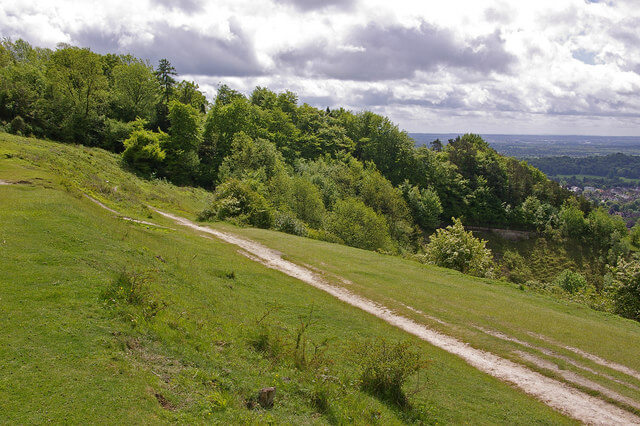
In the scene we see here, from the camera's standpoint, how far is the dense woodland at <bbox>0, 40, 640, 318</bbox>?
4416 cm

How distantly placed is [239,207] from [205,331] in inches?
1013

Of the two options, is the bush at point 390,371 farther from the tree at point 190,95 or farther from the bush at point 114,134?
A: the tree at point 190,95

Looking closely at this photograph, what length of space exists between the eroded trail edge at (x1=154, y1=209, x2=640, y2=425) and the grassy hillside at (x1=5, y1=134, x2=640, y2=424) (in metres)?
0.67

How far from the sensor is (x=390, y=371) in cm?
1182

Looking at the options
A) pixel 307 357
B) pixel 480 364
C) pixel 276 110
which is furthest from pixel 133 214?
pixel 276 110

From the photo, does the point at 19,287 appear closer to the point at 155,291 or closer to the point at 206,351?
the point at 155,291

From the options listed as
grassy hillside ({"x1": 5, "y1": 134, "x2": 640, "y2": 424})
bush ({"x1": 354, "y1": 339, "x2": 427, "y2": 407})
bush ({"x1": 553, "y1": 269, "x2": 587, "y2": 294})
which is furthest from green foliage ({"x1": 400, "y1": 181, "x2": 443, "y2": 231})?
bush ({"x1": 354, "y1": 339, "x2": 427, "y2": 407})

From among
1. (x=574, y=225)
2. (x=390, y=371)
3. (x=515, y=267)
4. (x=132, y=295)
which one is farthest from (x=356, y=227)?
(x=574, y=225)

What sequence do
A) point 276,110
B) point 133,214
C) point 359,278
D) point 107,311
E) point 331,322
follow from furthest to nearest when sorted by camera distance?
point 276,110 → point 133,214 → point 359,278 → point 331,322 → point 107,311

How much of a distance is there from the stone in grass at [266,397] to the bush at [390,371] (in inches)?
141

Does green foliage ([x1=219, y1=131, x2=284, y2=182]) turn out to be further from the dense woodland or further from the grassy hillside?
the grassy hillside

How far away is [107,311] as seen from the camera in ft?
35.6

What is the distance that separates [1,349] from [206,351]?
4.90 metres

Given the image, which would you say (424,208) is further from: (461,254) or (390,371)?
(390,371)
